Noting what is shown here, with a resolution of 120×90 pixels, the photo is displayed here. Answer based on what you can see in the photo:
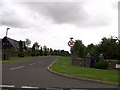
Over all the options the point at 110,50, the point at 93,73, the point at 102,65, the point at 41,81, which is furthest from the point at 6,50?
the point at 41,81

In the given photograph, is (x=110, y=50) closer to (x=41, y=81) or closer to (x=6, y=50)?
(x=6, y=50)

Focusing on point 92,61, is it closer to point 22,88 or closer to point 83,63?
point 83,63

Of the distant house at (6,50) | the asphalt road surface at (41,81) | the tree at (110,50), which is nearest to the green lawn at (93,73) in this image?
the asphalt road surface at (41,81)

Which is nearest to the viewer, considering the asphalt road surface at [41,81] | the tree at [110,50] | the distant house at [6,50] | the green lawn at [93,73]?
the asphalt road surface at [41,81]

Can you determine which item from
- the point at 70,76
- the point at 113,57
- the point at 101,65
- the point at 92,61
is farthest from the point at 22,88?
the point at 113,57

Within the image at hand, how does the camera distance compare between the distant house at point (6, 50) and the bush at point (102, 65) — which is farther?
the distant house at point (6, 50)

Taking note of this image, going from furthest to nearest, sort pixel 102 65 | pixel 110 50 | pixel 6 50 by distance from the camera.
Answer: pixel 6 50 → pixel 110 50 → pixel 102 65

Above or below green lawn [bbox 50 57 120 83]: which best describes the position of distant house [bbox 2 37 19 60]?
above

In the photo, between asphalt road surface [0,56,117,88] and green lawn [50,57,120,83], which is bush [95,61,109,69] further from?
asphalt road surface [0,56,117,88]

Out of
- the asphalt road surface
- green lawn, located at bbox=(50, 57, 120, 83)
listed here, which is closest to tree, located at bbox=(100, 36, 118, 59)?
green lawn, located at bbox=(50, 57, 120, 83)

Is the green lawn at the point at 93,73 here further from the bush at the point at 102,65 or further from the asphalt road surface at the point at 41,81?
the bush at the point at 102,65

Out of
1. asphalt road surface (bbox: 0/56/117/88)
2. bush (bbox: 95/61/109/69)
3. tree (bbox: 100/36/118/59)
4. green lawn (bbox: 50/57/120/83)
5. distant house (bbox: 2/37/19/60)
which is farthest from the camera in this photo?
distant house (bbox: 2/37/19/60)

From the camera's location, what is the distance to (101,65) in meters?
31.1

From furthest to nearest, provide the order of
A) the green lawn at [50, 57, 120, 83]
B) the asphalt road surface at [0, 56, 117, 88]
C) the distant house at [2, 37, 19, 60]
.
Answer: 1. the distant house at [2, 37, 19, 60]
2. the green lawn at [50, 57, 120, 83]
3. the asphalt road surface at [0, 56, 117, 88]
